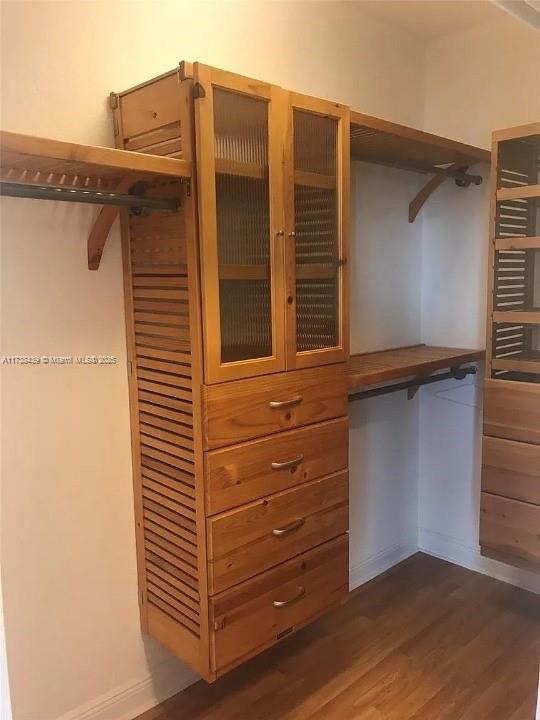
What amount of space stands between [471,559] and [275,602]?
1.41 metres

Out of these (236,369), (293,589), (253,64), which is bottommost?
(293,589)

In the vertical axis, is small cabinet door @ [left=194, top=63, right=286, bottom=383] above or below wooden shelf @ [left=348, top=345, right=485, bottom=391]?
above

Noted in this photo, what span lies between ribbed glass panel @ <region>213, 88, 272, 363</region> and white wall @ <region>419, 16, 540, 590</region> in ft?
4.51

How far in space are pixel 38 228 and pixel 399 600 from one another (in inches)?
82.1

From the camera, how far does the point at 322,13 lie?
7.70 feet

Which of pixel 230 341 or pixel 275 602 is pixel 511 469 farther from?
pixel 230 341

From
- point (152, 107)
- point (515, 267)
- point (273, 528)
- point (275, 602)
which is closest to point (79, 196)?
point (152, 107)

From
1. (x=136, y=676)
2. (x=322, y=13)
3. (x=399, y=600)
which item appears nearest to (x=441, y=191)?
(x=322, y=13)

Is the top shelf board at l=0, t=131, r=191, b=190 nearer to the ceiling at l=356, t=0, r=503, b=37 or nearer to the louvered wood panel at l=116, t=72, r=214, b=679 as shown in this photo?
the louvered wood panel at l=116, t=72, r=214, b=679

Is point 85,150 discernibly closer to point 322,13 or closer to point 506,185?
point 322,13

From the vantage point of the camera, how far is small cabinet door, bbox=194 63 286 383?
1.61 metres

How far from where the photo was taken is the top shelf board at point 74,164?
1312mm

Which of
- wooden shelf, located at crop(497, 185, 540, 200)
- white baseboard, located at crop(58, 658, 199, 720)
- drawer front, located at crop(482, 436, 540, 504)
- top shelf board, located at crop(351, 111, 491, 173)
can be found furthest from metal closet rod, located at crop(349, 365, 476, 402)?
white baseboard, located at crop(58, 658, 199, 720)

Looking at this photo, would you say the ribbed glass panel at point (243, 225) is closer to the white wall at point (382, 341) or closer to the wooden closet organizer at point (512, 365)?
the white wall at point (382, 341)
